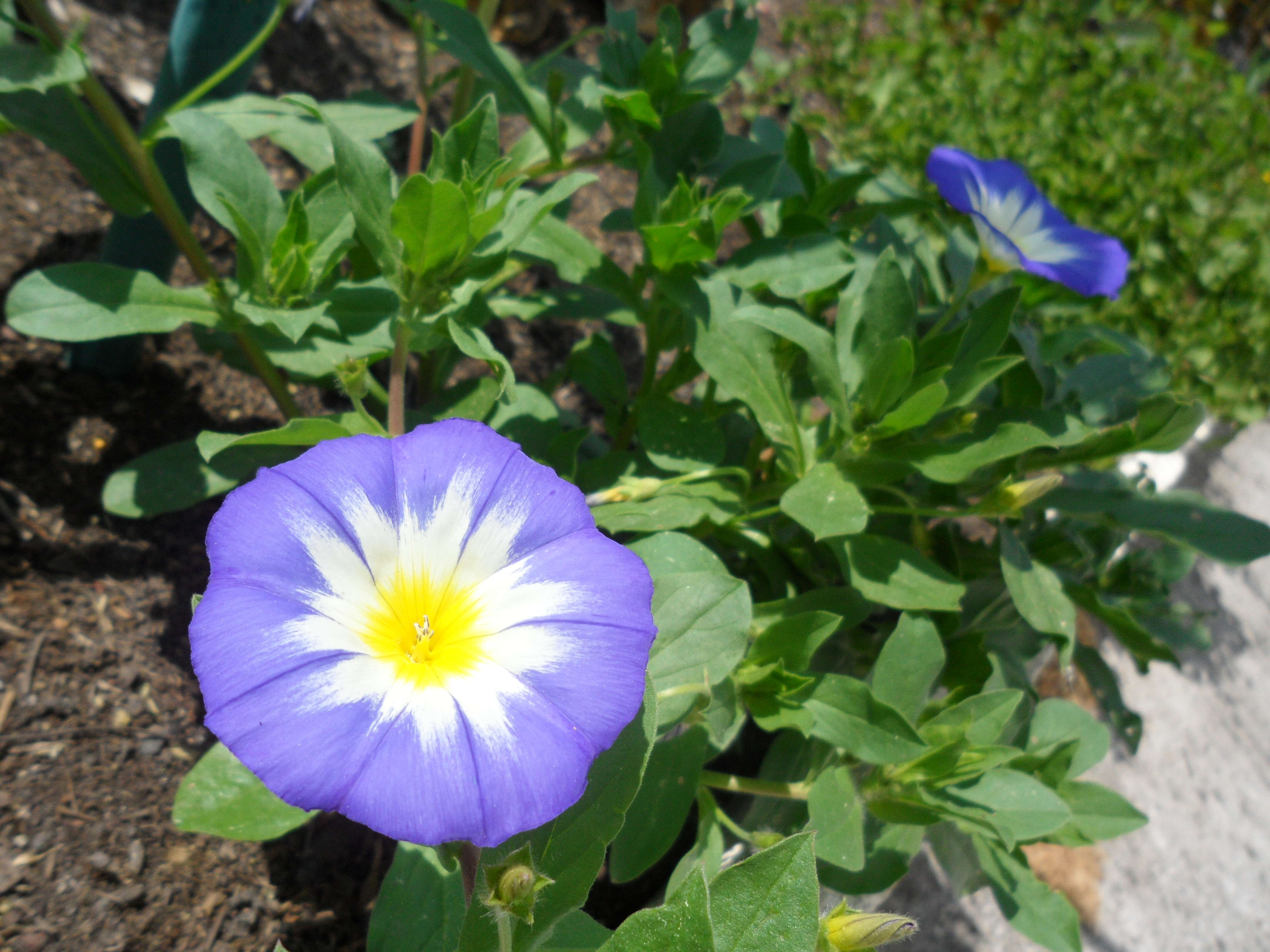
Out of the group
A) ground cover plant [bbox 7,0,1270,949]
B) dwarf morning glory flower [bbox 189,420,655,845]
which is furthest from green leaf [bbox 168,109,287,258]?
dwarf morning glory flower [bbox 189,420,655,845]

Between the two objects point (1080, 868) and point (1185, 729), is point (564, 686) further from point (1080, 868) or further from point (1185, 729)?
point (1185, 729)

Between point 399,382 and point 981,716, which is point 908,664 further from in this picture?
point 399,382

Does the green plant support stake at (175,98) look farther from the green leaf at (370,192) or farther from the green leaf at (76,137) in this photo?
the green leaf at (370,192)

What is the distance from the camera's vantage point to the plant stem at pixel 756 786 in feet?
5.17

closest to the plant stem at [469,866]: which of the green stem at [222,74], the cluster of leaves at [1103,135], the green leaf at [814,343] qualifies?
the green leaf at [814,343]

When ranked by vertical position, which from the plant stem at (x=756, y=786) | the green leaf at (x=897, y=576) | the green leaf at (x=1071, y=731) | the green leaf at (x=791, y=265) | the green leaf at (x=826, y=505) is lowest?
the plant stem at (x=756, y=786)

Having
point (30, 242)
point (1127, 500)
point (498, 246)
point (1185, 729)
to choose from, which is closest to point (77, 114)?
point (30, 242)

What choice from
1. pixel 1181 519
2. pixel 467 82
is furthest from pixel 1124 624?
pixel 467 82

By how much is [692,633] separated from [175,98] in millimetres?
1413

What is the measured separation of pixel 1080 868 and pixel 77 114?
2.96 m

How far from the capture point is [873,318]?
5.41 ft

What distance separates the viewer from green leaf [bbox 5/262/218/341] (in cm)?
139

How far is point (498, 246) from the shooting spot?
4.54 feet

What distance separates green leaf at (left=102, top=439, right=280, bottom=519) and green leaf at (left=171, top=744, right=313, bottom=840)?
1.52 feet
